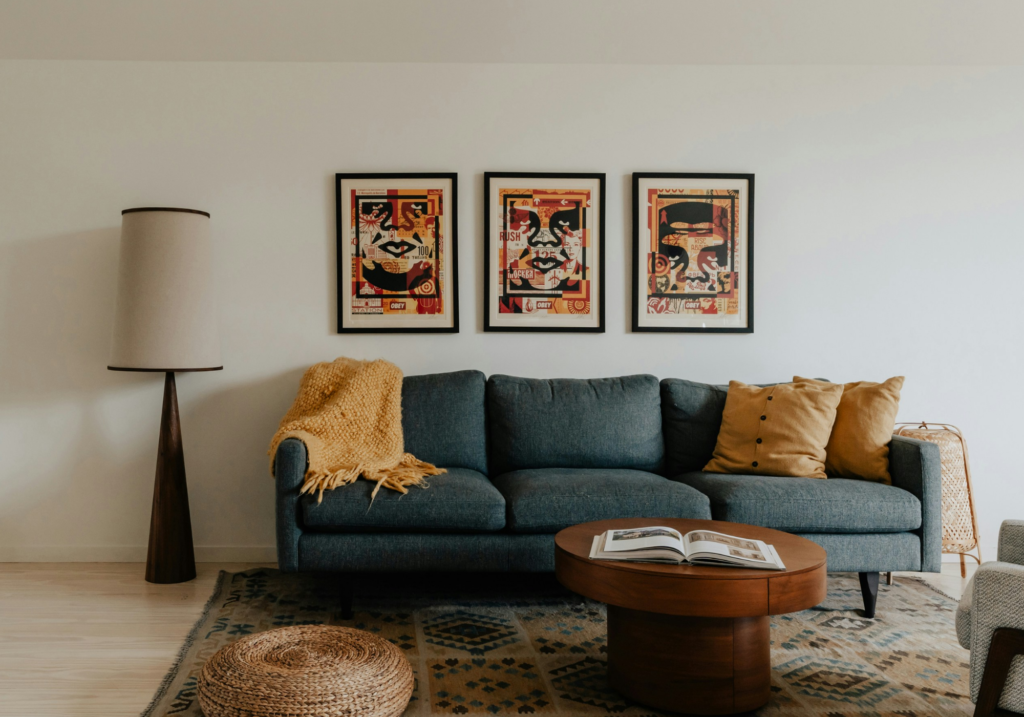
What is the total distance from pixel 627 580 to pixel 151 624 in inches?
68.9

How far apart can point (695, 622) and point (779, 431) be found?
1264mm

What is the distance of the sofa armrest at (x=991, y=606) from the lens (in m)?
1.55

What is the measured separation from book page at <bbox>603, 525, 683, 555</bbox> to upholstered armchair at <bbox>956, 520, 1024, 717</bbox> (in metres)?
0.68

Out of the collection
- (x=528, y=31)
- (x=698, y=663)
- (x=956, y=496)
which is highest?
(x=528, y=31)

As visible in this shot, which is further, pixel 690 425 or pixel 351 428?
pixel 690 425

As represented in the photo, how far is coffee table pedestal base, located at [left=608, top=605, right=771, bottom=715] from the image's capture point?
5.82 ft

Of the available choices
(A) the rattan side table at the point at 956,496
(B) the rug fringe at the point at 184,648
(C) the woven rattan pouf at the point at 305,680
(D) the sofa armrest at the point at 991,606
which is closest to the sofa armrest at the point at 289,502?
(B) the rug fringe at the point at 184,648

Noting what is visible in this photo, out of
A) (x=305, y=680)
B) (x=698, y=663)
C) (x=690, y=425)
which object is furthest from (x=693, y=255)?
(x=305, y=680)

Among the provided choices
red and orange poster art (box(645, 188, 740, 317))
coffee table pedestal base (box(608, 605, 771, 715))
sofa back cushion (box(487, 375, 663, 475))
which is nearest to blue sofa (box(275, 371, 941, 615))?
sofa back cushion (box(487, 375, 663, 475))

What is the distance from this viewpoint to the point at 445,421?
9.85 feet

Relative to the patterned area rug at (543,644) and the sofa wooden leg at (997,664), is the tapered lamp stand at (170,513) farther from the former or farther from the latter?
the sofa wooden leg at (997,664)

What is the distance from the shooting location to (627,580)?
1759 millimetres

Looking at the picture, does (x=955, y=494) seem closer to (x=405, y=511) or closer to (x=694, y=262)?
(x=694, y=262)

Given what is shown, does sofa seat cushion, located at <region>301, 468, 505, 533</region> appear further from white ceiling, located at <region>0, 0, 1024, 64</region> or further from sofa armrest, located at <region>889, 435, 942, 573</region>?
white ceiling, located at <region>0, 0, 1024, 64</region>
